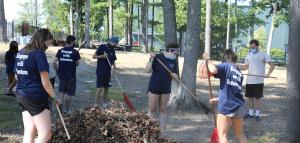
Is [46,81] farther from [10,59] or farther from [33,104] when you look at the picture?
[10,59]

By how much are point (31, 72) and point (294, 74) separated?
3.28 metres

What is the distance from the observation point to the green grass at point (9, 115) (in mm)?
8664

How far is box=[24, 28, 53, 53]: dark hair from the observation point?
5660 mm

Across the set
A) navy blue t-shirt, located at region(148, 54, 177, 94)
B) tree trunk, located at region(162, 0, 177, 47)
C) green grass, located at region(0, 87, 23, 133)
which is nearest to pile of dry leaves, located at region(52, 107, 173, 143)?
navy blue t-shirt, located at region(148, 54, 177, 94)

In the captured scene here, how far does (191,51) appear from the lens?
35.8 ft

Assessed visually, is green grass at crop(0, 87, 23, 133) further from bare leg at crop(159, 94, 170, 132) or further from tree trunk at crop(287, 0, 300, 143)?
tree trunk at crop(287, 0, 300, 143)

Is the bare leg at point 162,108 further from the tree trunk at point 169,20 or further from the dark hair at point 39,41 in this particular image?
the tree trunk at point 169,20

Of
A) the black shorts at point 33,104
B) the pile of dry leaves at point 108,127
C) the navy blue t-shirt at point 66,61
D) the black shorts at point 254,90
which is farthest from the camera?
the black shorts at point 254,90

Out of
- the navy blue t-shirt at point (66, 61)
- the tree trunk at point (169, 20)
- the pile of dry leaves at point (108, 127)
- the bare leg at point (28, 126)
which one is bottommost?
the pile of dry leaves at point (108, 127)

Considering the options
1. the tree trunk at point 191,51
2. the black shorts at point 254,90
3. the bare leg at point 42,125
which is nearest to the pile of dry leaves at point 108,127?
the bare leg at point 42,125

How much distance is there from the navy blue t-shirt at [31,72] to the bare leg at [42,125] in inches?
9.1

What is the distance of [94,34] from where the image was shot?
59.6 meters

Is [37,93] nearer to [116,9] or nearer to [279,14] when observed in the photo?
[279,14]

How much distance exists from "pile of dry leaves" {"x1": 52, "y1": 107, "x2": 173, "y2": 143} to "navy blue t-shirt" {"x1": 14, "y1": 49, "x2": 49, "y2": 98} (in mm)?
1500
